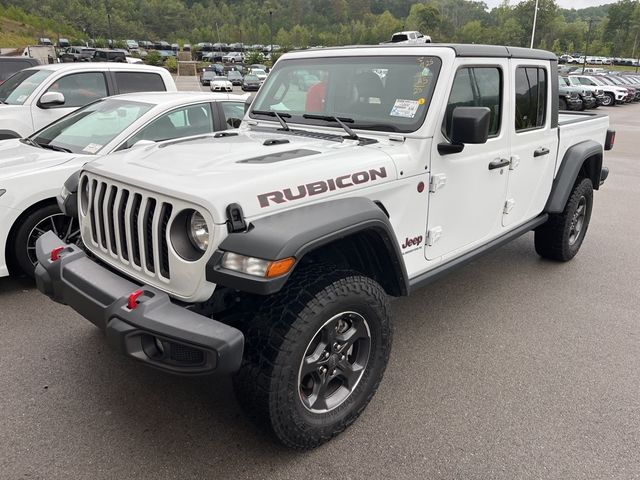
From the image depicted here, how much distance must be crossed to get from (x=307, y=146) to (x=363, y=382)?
138 cm

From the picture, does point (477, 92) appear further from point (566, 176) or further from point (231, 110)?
point (231, 110)

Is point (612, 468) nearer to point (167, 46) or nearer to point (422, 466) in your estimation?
point (422, 466)

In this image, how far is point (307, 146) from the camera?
3.04m

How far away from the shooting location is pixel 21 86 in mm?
7242

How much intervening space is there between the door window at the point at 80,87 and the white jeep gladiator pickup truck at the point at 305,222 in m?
4.04

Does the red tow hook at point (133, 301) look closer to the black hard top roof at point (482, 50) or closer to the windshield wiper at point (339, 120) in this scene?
the windshield wiper at point (339, 120)

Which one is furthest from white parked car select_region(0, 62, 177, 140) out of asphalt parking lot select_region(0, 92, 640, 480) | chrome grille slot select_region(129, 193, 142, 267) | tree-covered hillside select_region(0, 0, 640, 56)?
tree-covered hillside select_region(0, 0, 640, 56)

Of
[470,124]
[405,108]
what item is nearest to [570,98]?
[405,108]

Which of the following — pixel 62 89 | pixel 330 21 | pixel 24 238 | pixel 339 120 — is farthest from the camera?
pixel 330 21

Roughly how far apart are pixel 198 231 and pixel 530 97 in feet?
9.80

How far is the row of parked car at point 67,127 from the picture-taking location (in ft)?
13.7

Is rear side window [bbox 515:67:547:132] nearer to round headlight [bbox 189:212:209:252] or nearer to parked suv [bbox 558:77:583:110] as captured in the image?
round headlight [bbox 189:212:209:252]

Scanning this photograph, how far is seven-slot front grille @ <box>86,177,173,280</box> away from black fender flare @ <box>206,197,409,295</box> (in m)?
0.34

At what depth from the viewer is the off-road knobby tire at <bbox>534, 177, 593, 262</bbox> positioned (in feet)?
15.9
